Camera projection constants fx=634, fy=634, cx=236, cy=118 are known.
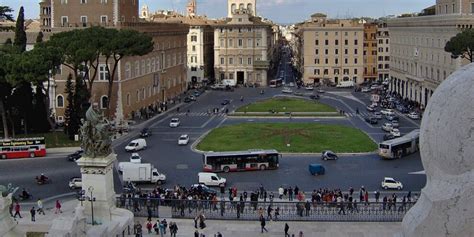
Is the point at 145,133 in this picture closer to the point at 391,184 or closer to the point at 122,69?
the point at 122,69

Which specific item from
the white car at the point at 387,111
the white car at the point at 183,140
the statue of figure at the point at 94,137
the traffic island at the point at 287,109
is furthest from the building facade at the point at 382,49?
the statue of figure at the point at 94,137

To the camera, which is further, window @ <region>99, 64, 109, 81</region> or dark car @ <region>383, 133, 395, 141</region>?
window @ <region>99, 64, 109, 81</region>

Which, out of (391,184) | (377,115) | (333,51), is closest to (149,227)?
(391,184)

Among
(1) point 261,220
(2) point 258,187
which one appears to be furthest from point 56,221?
(2) point 258,187

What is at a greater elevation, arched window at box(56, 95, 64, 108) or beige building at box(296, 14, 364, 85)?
beige building at box(296, 14, 364, 85)

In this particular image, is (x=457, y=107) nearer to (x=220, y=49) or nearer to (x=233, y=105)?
(x=233, y=105)

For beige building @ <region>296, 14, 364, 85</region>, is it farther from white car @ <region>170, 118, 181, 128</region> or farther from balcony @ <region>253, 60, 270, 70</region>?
white car @ <region>170, 118, 181, 128</region>

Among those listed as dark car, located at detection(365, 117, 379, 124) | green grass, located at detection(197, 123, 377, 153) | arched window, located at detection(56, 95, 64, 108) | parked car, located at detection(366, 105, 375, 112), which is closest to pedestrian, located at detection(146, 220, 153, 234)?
green grass, located at detection(197, 123, 377, 153)
